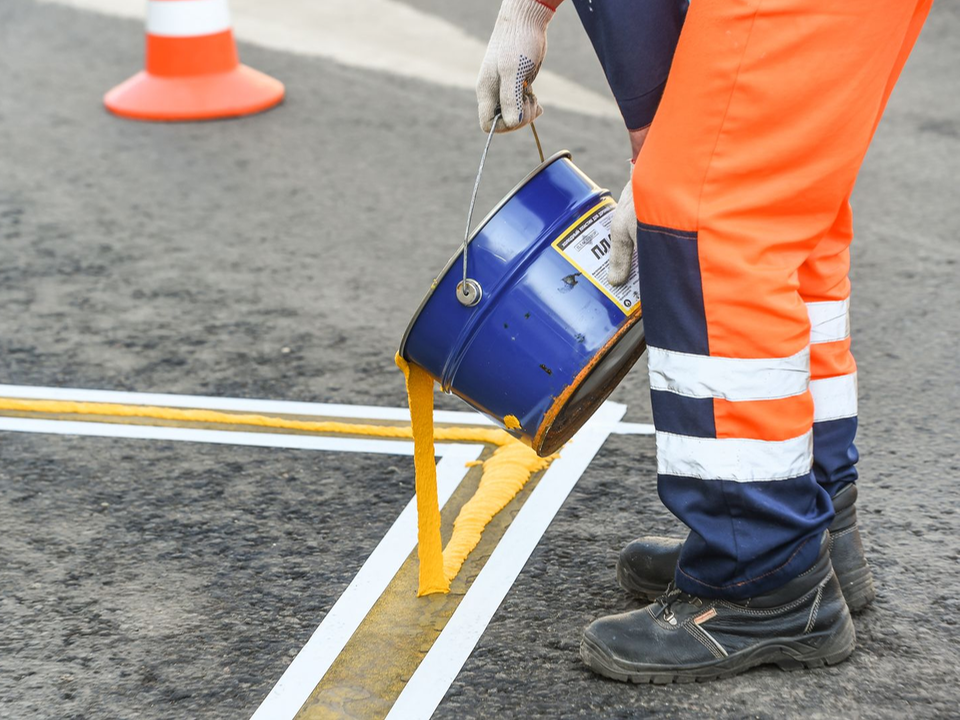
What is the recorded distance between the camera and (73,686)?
7.10ft

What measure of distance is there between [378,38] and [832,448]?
455cm

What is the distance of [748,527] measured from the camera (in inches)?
81.0

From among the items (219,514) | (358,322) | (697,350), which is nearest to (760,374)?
(697,350)

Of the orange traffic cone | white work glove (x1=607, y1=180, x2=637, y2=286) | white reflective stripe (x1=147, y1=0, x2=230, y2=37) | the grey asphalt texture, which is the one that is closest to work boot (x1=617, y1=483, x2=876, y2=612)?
the grey asphalt texture

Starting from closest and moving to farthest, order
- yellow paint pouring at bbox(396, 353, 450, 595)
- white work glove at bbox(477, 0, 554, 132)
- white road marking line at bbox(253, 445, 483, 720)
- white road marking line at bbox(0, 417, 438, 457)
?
white road marking line at bbox(253, 445, 483, 720) < white work glove at bbox(477, 0, 554, 132) < yellow paint pouring at bbox(396, 353, 450, 595) < white road marking line at bbox(0, 417, 438, 457)

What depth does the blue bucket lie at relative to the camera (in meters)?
2.22

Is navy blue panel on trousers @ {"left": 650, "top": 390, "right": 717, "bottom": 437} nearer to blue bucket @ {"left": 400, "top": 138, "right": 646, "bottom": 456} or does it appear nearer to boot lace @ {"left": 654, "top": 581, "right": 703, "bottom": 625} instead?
blue bucket @ {"left": 400, "top": 138, "right": 646, "bottom": 456}

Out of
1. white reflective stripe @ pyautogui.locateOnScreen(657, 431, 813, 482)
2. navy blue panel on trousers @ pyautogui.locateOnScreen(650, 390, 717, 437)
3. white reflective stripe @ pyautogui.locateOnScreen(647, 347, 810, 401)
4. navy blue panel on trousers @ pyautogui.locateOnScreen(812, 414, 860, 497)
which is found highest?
white reflective stripe @ pyautogui.locateOnScreen(647, 347, 810, 401)

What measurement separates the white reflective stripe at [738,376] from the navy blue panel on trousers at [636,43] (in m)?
0.43

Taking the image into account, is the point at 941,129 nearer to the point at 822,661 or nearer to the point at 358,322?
the point at 358,322

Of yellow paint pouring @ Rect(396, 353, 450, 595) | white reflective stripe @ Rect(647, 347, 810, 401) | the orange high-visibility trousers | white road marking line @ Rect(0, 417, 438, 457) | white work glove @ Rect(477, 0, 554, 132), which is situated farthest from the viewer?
white road marking line @ Rect(0, 417, 438, 457)

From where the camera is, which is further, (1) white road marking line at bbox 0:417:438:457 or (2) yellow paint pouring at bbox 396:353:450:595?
(1) white road marking line at bbox 0:417:438:457

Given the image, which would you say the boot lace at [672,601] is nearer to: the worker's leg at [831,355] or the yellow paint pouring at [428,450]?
the worker's leg at [831,355]

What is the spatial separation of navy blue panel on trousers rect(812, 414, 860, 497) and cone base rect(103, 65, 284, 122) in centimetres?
372
